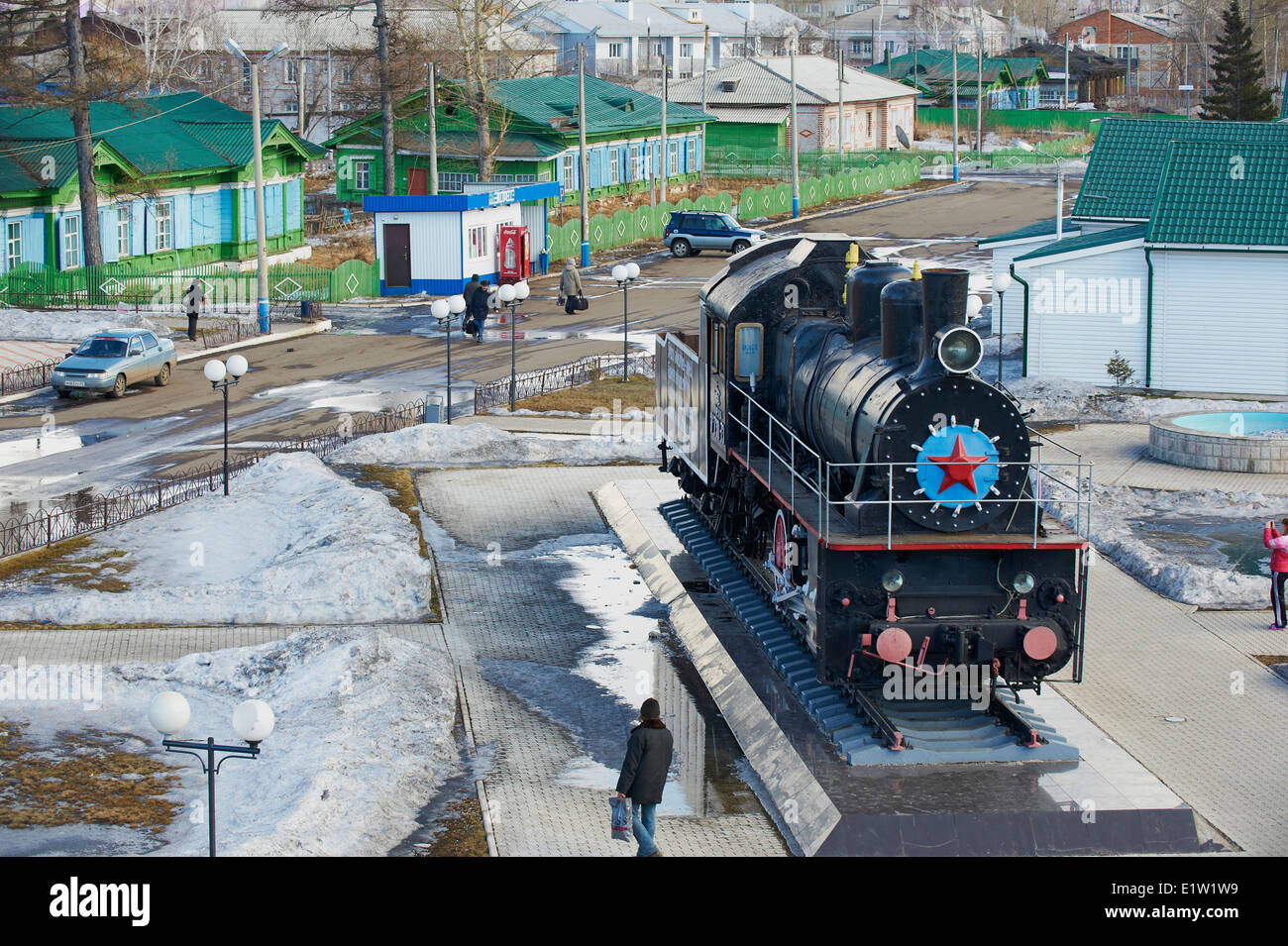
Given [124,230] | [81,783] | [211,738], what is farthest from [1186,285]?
[124,230]

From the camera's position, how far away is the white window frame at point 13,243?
1634 inches

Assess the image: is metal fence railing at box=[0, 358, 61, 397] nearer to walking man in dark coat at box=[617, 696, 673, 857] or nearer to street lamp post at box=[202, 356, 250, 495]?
street lamp post at box=[202, 356, 250, 495]

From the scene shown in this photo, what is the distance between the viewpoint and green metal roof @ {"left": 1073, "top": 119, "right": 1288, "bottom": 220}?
117ft

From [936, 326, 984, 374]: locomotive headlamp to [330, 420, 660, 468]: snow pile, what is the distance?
13856 millimetres

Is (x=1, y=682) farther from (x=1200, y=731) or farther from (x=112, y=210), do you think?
(x=112, y=210)

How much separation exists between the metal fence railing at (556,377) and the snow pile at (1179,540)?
40.9ft

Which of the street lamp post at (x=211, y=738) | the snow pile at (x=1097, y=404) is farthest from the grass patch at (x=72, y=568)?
the snow pile at (x=1097, y=404)

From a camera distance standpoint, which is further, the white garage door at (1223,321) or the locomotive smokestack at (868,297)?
the white garage door at (1223,321)

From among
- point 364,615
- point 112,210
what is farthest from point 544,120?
point 364,615

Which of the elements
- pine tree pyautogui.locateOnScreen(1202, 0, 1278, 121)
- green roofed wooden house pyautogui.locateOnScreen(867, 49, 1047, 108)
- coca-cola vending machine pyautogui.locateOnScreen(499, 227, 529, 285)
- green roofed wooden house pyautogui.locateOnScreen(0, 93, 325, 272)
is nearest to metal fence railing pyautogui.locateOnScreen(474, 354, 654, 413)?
coca-cola vending machine pyautogui.locateOnScreen(499, 227, 529, 285)

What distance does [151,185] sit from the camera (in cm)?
4503

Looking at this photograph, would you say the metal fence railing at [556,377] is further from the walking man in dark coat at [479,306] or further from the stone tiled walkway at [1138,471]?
the stone tiled walkway at [1138,471]
